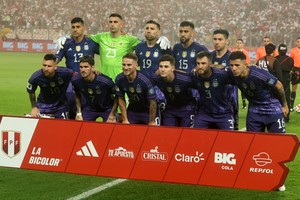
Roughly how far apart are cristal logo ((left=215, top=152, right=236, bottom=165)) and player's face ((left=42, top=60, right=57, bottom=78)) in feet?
11.9

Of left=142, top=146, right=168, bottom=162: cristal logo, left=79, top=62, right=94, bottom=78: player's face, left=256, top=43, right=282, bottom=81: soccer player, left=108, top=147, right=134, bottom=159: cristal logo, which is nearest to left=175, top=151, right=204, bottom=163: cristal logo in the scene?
left=142, top=146, right=168, bottom=162: cristal logo

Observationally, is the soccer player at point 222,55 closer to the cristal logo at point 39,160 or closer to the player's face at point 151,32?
the player's face at point 151,32

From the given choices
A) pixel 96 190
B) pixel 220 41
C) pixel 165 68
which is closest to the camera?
pixel 96 190

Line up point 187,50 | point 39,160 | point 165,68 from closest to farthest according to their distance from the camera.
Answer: point 39,160 < point 165,68 < point 187,50

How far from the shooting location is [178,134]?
266 inches

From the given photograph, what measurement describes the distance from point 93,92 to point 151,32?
1541mm

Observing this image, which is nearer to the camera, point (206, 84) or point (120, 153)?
point (120, 153)

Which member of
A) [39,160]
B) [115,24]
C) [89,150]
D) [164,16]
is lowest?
[164,16]

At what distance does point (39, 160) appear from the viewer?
7.21 meters

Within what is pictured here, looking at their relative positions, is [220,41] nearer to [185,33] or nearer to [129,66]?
[185,33]

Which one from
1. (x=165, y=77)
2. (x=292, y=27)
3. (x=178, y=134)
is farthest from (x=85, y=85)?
(x=292, y=27)

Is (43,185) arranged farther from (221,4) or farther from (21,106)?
(221,4)

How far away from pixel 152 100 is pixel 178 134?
1992 mm

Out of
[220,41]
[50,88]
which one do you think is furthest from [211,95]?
[50,88]
